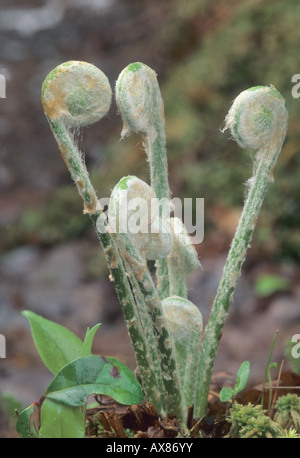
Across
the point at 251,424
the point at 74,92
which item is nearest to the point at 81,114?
the point at 74,92

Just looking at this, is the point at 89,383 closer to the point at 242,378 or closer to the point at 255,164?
the point at 242,378

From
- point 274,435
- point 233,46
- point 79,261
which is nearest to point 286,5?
point 233,46

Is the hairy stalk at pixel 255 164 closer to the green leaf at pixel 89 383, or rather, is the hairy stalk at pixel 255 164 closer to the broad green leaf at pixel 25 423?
the green leaf at pixel 89 383

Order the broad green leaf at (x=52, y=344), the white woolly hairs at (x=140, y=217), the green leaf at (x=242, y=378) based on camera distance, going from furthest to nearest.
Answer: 1. the broad green leaf at (x=52, y=344)
2. the green leaf at (x=242, y=378)
3. the white woolly hairs at (x=140, y=217)

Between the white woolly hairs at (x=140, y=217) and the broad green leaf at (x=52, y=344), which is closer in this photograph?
the white woolly hairs at (x=140, y=217)

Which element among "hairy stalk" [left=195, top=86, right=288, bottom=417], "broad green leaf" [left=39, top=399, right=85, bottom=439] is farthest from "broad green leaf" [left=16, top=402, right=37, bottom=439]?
"hairy stalk" [left=195, top=86, right=288, bottom=417]

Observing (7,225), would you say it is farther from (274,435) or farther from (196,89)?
(274,435)

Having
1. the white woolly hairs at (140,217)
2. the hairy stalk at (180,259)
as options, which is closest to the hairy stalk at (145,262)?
the white woolly hairs at (140,217)
